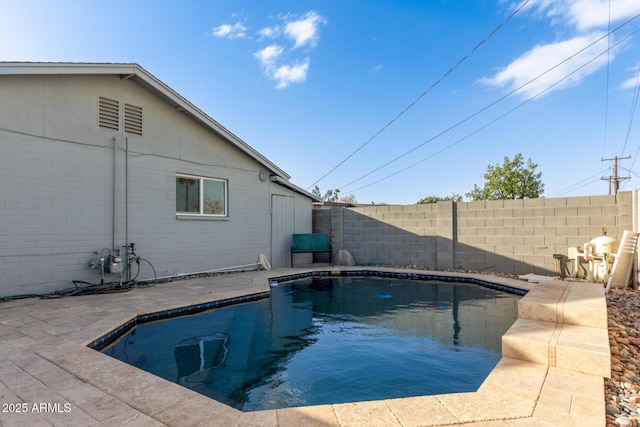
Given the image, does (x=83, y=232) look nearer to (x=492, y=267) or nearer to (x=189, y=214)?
(x=189, y=214)

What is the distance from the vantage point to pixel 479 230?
326 inches

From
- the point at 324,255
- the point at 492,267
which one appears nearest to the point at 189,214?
the point at 324,255

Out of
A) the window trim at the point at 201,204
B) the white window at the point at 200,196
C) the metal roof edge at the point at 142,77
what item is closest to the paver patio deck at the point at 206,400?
the metal roof edge at the point at 142,77

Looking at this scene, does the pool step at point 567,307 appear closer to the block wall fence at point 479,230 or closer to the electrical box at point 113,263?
the block wall fence at point 479,230

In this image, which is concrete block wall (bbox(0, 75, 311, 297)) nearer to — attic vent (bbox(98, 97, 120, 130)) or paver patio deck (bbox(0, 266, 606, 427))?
attic vent (bbox(98, 97, 120, 130))

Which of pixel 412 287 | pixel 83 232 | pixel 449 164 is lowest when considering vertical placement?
pixel 412 287

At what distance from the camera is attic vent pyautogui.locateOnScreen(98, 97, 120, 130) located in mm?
6230

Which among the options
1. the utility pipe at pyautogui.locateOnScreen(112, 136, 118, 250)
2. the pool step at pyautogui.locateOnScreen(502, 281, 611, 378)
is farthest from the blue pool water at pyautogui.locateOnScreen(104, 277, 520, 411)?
the utility pipe at pyautogui.locateOnScreen(112, 136, 118, 250)

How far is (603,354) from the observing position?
2.34 metres

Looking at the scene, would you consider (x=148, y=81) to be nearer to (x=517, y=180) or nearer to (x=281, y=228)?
(x=281, y=228)

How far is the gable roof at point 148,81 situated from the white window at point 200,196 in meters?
1.20

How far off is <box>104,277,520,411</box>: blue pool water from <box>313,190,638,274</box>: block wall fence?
2.21 metres

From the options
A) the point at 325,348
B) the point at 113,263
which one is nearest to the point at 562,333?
the point at 325,348

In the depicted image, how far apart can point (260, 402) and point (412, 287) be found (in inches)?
207
